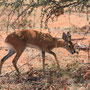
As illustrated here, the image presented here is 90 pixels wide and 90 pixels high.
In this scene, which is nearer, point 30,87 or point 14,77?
point 30,87

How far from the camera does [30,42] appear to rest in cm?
617

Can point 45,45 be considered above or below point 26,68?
above

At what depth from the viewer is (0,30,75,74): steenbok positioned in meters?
5.86

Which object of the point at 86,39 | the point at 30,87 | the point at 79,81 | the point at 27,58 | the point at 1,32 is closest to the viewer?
the point at 30,87

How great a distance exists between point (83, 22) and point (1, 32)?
426cm

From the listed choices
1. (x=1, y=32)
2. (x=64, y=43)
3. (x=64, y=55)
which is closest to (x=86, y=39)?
(x=64, y=55)

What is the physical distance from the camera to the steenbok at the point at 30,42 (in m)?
5.86

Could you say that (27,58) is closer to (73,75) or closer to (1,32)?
(73,75)

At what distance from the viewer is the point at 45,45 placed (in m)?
6.43

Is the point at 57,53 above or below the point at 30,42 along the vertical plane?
below

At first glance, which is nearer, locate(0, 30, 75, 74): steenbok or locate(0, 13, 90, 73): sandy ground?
locate(0, 30, 75, 74): steenbok

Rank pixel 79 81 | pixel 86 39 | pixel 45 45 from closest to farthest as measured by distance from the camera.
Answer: pixel 79 81
pixel 45 45
pixel 86 39

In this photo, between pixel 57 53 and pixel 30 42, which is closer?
pixel 30 42

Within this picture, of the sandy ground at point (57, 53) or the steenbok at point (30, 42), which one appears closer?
the steenbok at point (30, 42)
